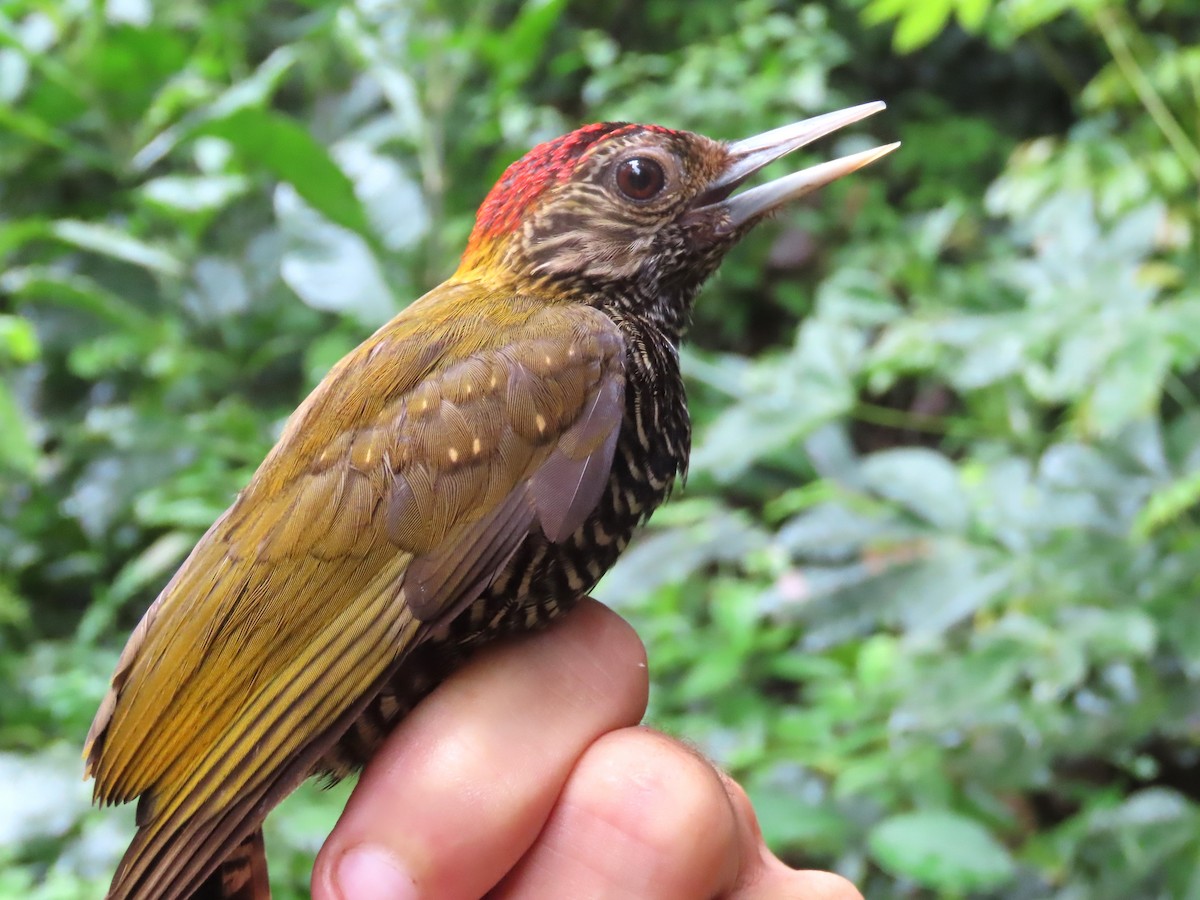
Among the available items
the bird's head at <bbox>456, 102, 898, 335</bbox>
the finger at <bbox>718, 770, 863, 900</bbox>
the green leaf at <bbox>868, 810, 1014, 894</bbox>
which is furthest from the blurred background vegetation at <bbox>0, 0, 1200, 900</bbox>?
the bird's head at <bbox>456, 102, 898, 335</bbox>

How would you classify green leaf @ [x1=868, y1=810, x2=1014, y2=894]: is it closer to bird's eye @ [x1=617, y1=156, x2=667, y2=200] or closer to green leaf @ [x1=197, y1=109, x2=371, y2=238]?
bird's eye @ [x1=617, y1=156, x2=667, y2=200]

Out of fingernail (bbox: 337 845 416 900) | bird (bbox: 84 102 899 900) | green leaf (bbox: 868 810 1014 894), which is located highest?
bird (bbox: 84 102 899 900)

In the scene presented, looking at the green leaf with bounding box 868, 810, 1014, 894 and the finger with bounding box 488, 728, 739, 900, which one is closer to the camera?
the finger with bounding box 488, 728, 739, 900

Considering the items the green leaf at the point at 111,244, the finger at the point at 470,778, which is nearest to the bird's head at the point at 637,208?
the finger at the point at 470,778

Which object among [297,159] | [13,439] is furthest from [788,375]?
[13,439]

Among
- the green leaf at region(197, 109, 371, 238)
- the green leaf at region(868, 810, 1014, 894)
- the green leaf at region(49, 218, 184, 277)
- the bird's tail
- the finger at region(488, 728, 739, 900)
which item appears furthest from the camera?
the green leaf at region(49, 218, 184, 277)

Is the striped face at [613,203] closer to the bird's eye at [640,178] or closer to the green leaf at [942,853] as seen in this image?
the bird's eye at [640,178]

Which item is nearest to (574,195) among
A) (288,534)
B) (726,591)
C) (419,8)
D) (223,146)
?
(288,534)
